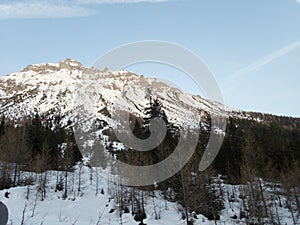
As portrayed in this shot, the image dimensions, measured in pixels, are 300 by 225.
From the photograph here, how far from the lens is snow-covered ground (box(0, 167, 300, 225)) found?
22545mm

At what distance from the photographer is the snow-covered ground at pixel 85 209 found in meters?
22.5

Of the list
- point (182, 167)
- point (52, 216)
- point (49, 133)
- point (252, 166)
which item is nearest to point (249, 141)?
point (252, 166)

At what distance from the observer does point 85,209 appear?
27.8m

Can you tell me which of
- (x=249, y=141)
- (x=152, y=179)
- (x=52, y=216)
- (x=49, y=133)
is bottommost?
(x=52, y=216)

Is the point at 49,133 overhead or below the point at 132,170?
overhead

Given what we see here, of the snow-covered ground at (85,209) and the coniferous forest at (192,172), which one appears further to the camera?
the coniferous forest at (192,172)

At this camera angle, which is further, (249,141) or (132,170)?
(132,170)

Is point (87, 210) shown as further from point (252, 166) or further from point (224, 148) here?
point (224, 148)

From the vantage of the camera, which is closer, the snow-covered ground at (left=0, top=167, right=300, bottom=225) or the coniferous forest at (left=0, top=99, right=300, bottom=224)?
the snow-covered ground at (left=0, top=167, right=300, bottom=225)

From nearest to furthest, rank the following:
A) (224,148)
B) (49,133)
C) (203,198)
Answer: (203,198) < (224,148) < (49,133)

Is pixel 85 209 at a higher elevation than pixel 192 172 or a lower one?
lower

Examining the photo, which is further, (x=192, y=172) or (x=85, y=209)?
(x=85, y=209)

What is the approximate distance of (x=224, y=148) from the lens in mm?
48562

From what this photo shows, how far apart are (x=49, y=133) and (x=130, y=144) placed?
893 inches
